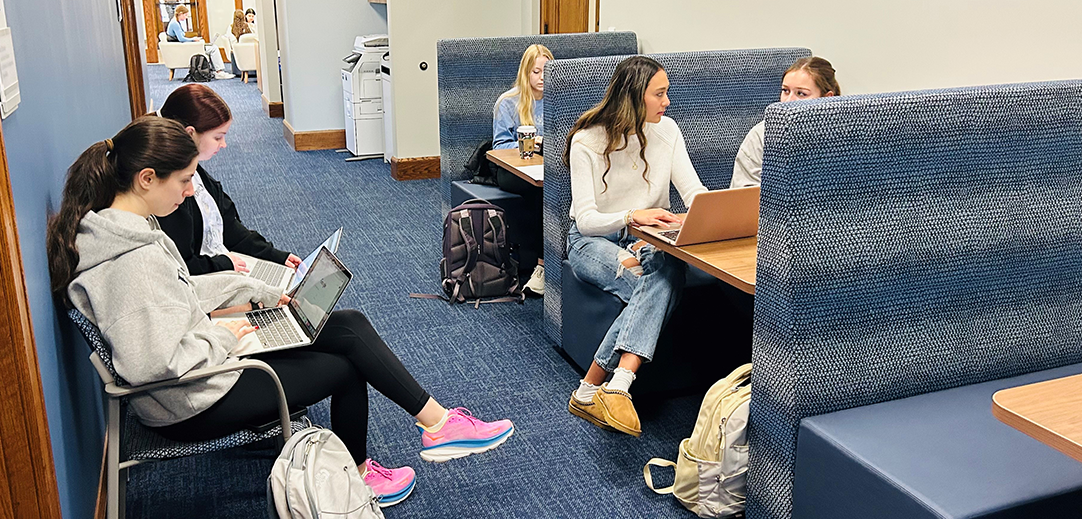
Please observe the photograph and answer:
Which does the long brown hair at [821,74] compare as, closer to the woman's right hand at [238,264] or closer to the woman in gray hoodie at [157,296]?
the woman in gray hoodie at [157,296]

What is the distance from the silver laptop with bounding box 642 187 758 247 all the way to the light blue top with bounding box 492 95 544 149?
1744mm

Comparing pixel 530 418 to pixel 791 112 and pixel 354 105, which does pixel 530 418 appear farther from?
pixel 354 105

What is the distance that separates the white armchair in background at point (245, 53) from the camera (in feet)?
38.9

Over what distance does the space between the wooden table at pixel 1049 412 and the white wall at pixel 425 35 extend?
4.93 metres

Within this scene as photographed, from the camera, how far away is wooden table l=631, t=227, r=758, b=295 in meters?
2.15

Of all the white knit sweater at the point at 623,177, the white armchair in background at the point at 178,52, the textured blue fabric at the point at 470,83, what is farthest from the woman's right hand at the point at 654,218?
the white armchair in background at the point at 178,52

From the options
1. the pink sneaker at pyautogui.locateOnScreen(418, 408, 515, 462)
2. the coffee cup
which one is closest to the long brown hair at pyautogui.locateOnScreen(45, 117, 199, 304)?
the pink sneaker at pyautogui.locateOnScreen(418, 408, 515, 462)

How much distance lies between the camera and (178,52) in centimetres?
1245

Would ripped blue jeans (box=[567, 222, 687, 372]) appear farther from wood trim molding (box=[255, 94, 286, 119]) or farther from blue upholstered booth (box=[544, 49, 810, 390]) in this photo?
wood trim molding (box=[255, 94, 286, 119])

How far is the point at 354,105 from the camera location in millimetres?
6668

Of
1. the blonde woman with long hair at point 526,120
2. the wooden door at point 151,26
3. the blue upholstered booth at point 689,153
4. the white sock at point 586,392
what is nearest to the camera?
the white sock at point 586,392

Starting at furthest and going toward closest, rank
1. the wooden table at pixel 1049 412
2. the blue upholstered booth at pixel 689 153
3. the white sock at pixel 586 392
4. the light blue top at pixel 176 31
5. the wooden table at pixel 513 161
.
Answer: the light blue top at pixel 176 31 → the wooden table at pixel 513 161 → the blue upholstered booth at pixel 689 153 → the white sock at pixel 586 392 → the wooden table at pixel 1049 412

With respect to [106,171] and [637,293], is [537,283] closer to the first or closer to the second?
[637,293]

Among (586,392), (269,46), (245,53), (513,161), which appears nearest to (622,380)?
(586,392)
